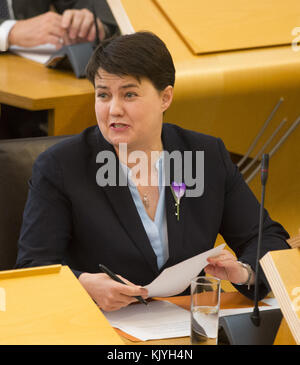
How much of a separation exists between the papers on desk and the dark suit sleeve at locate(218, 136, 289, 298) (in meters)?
1.46

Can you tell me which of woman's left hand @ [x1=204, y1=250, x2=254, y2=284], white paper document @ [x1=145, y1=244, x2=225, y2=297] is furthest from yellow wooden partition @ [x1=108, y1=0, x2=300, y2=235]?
Result: white paper document @ [x1=145, y1=244, x2=225, y2=297]

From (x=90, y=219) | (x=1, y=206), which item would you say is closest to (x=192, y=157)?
(x=90, y=219)

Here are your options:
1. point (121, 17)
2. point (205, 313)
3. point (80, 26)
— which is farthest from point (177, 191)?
point (80, 26)

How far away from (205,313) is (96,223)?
510mm

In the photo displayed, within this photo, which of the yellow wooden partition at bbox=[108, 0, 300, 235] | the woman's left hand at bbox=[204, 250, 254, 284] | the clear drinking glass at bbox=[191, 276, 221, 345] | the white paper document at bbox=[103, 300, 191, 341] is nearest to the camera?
the clear drinking glass at bbox=[191, 276, 221, 345]

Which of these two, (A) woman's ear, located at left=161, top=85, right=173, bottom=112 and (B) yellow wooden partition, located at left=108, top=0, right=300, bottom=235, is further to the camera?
(B) yellow wooden partition, located at left=108, top=0, right=300, bottom=235

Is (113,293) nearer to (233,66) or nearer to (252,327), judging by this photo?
(252,327)

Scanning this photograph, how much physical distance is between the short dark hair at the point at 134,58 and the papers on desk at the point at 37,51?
145 cm

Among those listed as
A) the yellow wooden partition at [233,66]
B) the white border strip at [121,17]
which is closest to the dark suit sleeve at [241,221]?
the yellow wooden partition at [233,66]

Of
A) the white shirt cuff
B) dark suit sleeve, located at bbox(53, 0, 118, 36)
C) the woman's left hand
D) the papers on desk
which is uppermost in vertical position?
dark suit sleeve, located at bbox(53, 0, 118, 36)

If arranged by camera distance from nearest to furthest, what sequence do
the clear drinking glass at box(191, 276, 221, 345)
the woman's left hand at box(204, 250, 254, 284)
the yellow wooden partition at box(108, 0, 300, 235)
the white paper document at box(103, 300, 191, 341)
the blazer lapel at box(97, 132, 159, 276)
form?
the clear drinking glass at box(191, 276, 221, 345)
the white paper document at box(103, 300, 191, 341)
the woman's left hand at box(204, 250, 254, 284)
the blazer lapel at box(97, 132, 159, 276)
the yellow wooden partition at box(108, 0, 300, 235)

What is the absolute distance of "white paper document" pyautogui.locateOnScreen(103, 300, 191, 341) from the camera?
1516 millimetres

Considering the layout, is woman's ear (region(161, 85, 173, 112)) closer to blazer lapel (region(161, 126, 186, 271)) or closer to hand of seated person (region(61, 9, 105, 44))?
blazer lapel (region(161, 126, 186, 271))

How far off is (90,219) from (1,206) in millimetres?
231
